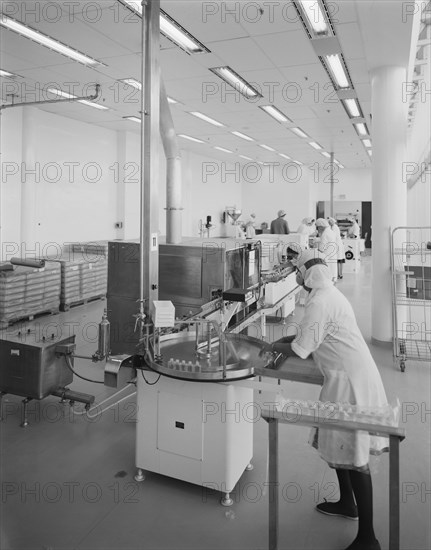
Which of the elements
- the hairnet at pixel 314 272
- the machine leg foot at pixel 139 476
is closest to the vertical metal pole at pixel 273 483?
the hairnet at pixel 314 272

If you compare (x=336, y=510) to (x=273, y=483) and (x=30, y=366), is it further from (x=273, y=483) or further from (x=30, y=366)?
(x=30, y=366)

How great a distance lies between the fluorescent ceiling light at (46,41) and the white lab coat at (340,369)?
4133 mm

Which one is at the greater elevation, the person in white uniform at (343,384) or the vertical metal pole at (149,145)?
the vertical metal pole at (149,145)

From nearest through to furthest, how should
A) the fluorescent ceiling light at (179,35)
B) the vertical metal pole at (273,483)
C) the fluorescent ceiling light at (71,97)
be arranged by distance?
the vertical metal pole at (273,483) < the fluorescent ceiling light at (179,35) < the fluorescent ceiling light at (71,97)

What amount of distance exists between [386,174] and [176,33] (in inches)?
114

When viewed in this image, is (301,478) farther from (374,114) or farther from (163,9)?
(374,114)

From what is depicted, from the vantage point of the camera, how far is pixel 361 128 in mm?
9516

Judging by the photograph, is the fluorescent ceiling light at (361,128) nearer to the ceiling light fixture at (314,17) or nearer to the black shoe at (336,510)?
the ceiling light fixture at (314,17)

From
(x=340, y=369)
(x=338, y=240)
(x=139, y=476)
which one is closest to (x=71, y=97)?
(x=338, y=240)

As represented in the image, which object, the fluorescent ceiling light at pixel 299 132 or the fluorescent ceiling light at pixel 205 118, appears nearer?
the fluorescent ceiling light at pixel 205 118

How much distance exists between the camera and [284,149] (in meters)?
12.3

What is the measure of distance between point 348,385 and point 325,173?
15795 mm

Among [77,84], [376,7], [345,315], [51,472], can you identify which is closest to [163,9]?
[376,7]

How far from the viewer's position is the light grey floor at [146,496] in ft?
7.05
